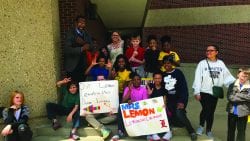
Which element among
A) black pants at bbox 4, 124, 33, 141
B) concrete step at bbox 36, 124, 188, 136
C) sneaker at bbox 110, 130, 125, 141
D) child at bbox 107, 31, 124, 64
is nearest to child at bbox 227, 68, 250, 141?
concrete step at bbox 36, 124, 188, 136

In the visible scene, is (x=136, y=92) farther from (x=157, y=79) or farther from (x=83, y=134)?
(x=83, y=134)

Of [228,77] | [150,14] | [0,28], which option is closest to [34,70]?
[0,28]

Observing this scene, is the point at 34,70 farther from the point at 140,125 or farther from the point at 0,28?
the point at 140,125

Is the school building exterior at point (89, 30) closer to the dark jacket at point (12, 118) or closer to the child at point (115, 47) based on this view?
the dark jacket at point (12, 118)

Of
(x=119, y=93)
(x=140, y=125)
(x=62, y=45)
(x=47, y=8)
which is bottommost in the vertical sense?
(x=140, y=125)

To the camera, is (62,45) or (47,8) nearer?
(47,8)

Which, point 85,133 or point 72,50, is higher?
point 72,50

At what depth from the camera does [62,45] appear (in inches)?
367

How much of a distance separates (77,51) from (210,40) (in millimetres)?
5897

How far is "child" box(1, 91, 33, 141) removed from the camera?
719 centimetres

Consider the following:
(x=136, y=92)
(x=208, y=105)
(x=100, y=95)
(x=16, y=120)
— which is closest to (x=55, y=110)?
(x=100, y=95)

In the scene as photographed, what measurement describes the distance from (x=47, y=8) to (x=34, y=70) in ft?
4.27

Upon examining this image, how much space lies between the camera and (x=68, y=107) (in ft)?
26.8

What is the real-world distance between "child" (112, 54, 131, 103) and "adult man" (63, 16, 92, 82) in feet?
2.25
